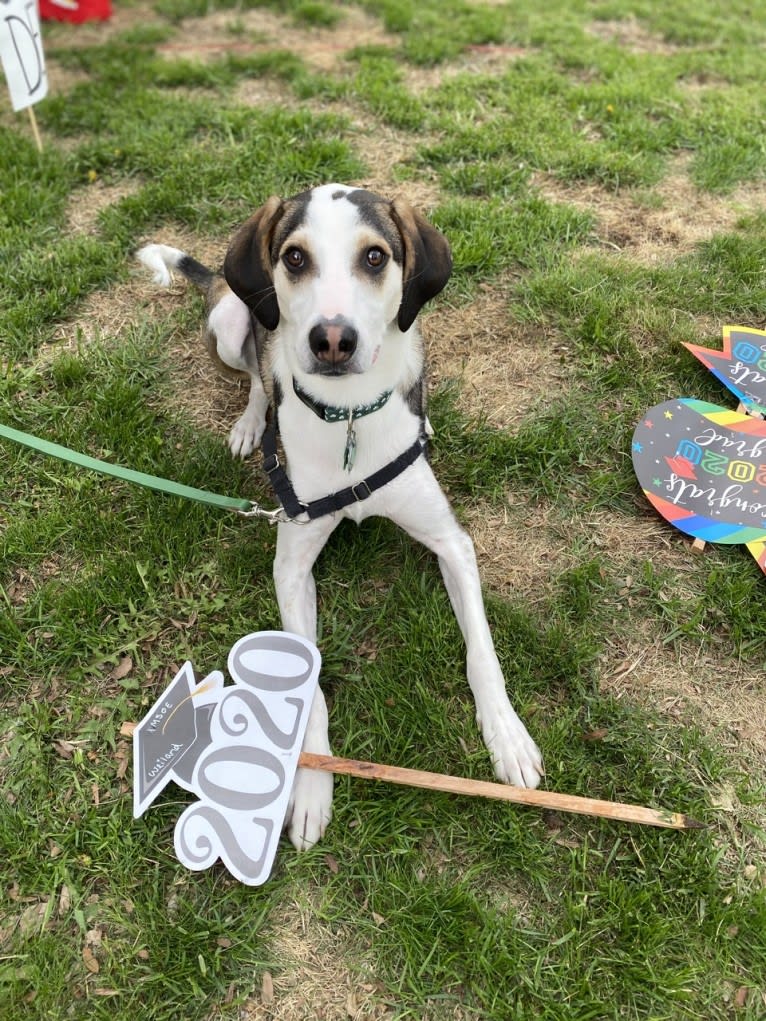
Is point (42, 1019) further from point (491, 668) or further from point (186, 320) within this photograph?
point (186, 320)

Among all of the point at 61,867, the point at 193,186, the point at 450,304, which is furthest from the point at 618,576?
the point at 193,186

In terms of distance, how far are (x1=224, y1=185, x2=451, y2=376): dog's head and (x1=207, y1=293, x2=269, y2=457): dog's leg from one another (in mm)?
883

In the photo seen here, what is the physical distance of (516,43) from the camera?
6805 mm

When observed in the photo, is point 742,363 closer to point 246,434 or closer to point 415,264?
point 415,264

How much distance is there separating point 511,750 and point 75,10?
315 inches

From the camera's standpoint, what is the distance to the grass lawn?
2.38 meters

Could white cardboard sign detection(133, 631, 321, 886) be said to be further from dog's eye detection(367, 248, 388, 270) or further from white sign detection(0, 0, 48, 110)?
white sign detection(0, 0, 48, 110)

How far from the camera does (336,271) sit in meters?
2.49

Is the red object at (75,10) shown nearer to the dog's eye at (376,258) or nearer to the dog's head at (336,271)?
the dog's head at (336,271)

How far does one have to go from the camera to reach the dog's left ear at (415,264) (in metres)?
2.76

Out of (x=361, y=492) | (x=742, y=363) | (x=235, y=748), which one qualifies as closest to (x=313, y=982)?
(x=235, y=748)

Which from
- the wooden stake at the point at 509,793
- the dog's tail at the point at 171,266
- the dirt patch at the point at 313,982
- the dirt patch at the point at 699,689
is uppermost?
the dog's tail at the point at 171,266

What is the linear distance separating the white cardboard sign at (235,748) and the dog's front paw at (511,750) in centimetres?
72

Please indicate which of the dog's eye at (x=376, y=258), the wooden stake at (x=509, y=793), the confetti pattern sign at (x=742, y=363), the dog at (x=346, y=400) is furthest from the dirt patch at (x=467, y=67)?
the wooden stake at (x=509, y=793)
